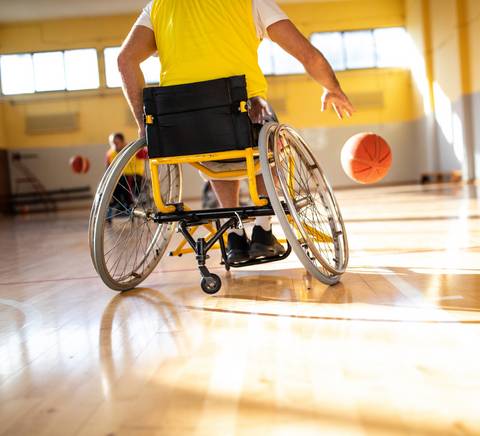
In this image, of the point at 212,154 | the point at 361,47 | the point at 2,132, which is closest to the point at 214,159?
the point at 212,154

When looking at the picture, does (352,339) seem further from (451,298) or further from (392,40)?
(392,40)

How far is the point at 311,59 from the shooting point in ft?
7.60

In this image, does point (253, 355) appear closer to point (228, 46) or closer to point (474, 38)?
point (228, 46)

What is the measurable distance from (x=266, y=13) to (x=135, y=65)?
54 cm

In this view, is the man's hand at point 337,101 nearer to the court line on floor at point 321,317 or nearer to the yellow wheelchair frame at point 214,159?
the yellow wheelchair frame at point 214,159

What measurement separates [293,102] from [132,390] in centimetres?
1433

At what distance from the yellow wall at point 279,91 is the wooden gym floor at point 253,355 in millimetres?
12749

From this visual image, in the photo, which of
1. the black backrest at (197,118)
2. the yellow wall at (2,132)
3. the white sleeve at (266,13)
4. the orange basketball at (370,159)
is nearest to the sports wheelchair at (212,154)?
the black backrest at (197,118)

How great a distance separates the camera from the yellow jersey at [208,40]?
235cm

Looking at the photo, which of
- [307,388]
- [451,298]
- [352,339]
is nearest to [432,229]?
[451,298]

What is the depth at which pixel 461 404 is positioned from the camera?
3.49 ft

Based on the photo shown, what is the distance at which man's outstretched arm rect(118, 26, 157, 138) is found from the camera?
247 centimetres

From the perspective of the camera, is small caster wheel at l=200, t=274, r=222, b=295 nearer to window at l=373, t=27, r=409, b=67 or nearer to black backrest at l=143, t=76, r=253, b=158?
black backrest at l=143, t=76, r=253, b=158

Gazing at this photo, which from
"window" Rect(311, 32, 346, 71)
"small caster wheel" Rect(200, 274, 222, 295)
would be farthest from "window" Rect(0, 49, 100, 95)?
"small caster wheel" Rect(200, 274, 222, 295)
